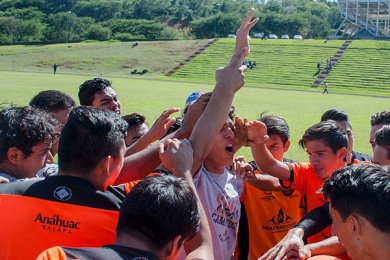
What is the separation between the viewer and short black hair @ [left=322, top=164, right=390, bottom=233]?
2.17 meters

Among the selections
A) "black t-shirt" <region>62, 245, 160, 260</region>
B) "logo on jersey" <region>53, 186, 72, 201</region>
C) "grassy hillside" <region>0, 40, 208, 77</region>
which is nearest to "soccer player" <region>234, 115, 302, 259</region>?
"logo on jersey" <region>53, 186, 72, 201</region>

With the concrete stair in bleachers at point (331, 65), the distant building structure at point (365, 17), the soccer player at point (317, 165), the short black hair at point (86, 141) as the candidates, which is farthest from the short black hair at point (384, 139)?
the distant building structure at point (365, 17)

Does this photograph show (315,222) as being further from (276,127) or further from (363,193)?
(276,127)

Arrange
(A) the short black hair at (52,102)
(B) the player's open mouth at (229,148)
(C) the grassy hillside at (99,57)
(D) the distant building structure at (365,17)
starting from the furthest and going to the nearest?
(D) the distant building structure at (365,17) → (C) the grassy hillside at (99,57) → (A) the short black hair at (52,102) → (B) the player's open mouth at (229,148)

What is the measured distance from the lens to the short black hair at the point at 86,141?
246 cm

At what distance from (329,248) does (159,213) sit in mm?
1172

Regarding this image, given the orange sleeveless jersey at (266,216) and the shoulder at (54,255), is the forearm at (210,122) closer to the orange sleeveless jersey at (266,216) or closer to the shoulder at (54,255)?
the shoulder at (54,255)

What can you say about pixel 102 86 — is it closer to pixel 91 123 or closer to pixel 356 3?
pixel 91 123

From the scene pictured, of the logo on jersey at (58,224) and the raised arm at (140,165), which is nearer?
the logo on jersey at (58,224)

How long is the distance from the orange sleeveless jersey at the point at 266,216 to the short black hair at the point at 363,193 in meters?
1.79

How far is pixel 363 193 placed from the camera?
2.23 m

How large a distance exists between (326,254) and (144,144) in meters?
1.65

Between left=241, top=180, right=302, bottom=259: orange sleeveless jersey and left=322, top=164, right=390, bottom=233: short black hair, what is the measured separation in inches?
70.5

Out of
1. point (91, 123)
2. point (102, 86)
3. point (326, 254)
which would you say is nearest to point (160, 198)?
point (91, 123)
